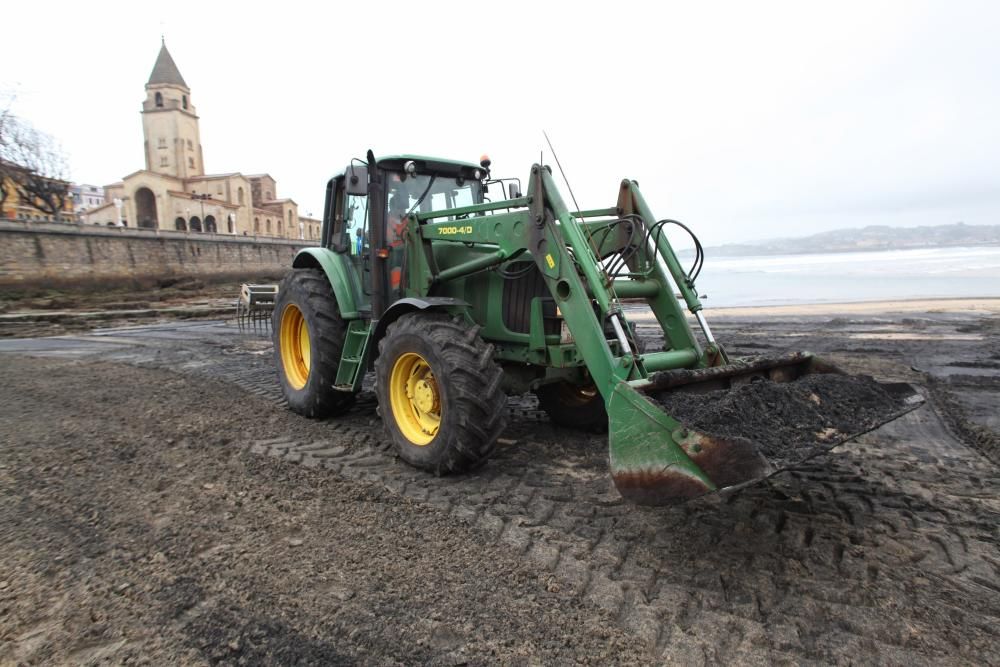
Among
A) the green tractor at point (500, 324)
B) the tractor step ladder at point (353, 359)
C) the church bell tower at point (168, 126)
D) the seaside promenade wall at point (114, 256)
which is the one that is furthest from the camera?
the church bell tower at point (168, 126)

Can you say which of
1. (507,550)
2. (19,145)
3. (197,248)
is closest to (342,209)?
(507,550)

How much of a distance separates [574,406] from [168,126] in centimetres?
7331

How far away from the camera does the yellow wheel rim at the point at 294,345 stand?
630 centimetres

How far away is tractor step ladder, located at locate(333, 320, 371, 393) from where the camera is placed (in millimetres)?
5195

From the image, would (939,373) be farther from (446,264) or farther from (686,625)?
(686,625)

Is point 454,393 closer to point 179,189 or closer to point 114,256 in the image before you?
point 114,256

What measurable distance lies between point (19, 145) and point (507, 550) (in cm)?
4887

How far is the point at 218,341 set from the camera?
39.2ft

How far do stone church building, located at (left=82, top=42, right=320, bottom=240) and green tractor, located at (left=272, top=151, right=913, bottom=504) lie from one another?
58223 mm

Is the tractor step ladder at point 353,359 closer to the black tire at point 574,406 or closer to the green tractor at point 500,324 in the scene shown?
the green tractor at point 500,324

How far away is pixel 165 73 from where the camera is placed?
217 feet

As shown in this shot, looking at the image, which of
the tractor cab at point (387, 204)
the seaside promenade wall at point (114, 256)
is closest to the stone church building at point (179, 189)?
the seaside promenade wall at point (114, 256)

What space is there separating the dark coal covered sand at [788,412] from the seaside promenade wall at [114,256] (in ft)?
111

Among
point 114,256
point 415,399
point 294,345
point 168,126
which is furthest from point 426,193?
point 168,126
